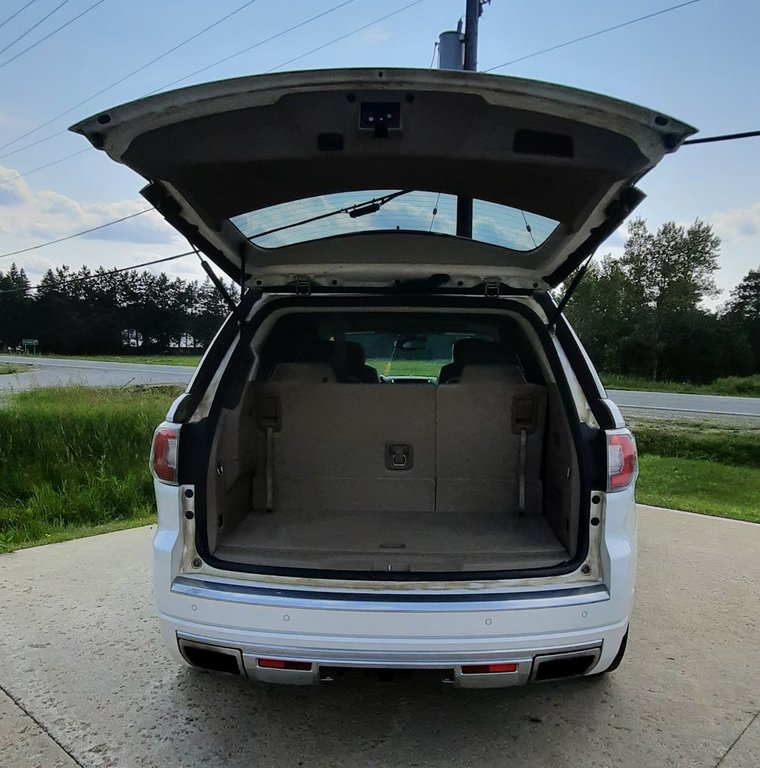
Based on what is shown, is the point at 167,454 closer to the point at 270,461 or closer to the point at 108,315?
the point at 270,461

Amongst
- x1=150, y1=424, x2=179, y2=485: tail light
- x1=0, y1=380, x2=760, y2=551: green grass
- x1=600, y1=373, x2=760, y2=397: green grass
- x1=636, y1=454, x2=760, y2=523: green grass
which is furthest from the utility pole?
x1=600, y1=373, x2=760, y2=397: green grass

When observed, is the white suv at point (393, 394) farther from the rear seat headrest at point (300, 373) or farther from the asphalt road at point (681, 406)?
the asphalt road at point (681, 406)

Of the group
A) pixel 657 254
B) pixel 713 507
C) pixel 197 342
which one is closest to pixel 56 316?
pixel 197 342

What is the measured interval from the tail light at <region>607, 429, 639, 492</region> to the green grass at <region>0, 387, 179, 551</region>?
14.1 ft

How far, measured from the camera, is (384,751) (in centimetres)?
221

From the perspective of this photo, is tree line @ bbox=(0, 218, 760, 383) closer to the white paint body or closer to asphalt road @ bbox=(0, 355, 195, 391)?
asphalt road @ bbox=(0, 355, 195, 391)

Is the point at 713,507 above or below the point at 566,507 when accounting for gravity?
below

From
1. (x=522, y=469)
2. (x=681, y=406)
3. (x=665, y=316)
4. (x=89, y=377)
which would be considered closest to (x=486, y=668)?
(x=522, y=469)

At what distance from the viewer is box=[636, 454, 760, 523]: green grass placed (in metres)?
5.82

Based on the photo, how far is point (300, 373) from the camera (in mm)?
3199

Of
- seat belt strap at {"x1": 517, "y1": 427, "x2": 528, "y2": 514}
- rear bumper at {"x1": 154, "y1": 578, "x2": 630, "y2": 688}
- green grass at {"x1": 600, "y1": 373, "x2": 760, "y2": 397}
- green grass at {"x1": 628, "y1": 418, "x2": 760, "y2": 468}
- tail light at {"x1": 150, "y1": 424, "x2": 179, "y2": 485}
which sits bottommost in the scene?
green grass at {"x1": 600, "y1": 373, "x2": 760, "y2": 397}

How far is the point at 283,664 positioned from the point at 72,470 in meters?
5.38

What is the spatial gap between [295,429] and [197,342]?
203 feet

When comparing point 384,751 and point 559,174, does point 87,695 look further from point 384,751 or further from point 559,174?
point 559,174
